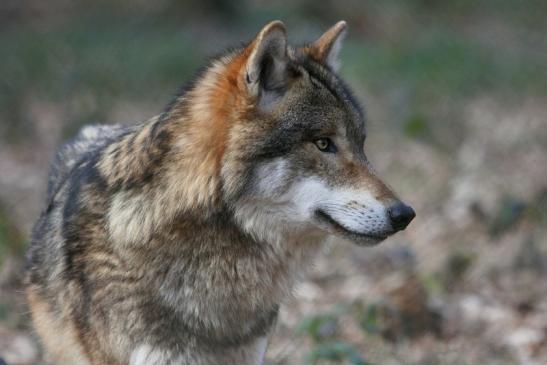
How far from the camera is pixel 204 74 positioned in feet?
13.1

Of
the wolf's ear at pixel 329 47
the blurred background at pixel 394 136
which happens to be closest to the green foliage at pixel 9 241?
the blurred background at pixel 394 136

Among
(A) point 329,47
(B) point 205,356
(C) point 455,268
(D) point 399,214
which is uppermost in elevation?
(A) point 329,47

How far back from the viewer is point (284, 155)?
3.75m

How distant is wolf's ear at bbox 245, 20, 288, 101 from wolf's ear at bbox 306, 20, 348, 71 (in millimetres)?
381

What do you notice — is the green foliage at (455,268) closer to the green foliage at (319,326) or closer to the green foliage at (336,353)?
the green foliage at (319,326)

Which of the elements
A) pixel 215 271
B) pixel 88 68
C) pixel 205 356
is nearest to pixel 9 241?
pixel 205 356

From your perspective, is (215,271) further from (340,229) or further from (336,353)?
(336,353)

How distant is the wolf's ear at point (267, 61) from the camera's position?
3650mm

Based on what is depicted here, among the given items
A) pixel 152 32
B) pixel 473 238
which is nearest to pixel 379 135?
pixel 473 238

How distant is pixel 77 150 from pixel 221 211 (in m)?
1.56

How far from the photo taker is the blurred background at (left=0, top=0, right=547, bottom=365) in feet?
19.3

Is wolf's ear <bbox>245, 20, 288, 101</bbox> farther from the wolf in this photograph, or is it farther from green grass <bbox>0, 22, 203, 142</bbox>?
green grass <bbox>0, 22, 203, 142</bbox>

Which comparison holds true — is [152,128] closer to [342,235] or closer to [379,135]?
[342,235]

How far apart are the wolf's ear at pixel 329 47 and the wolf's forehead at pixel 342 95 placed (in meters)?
0.12
